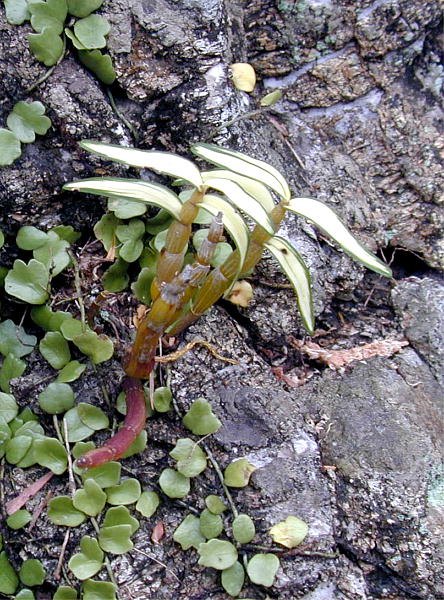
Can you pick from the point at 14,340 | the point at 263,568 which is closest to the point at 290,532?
the point at 263,568

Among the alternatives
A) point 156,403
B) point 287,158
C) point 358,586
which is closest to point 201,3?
point 287,158

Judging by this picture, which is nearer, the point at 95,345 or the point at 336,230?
the point at 336,230

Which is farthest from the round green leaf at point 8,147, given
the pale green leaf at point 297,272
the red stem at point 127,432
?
the pale green leaf at point 297,272

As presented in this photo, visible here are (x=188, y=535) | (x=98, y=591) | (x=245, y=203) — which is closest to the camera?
(x=245, y=203)

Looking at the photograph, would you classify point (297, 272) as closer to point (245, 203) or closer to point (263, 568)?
point (245, 203)

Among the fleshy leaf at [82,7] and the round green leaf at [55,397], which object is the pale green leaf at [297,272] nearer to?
the round green leaf at [55,397]

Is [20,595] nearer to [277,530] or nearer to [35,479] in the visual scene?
[35,479]

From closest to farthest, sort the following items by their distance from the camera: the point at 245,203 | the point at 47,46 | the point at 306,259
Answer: the point at 245,203, the point at 47,46, the point at 306,259

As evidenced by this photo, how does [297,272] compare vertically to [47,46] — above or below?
below
